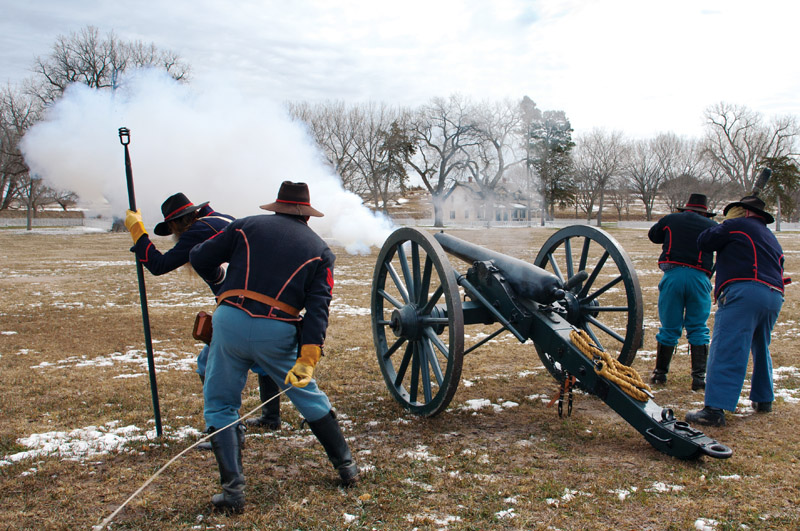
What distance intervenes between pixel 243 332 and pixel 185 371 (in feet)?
9.05

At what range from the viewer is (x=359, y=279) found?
1277 centimetres

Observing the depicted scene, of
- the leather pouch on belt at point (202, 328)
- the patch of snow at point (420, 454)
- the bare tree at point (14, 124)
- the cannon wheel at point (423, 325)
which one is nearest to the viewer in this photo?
the leather pouch on belt at point (202, 328)

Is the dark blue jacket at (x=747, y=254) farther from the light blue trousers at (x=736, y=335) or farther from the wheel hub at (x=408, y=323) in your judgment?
the wheel hub at (x=408, y=323)

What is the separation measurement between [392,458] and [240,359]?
1.06 metres

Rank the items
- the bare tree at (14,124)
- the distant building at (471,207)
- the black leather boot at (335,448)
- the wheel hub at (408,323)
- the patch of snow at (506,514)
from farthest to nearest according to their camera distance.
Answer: the distant building at (471,207) < the bare tree at (14,124) < the wheel hub at (408,323) < the black leather boot at (335,448) < the patch of snow at (506,514)

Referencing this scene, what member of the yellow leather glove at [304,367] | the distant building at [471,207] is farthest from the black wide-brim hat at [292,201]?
the distant building at [471,207]

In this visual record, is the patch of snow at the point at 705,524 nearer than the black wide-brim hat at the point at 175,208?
Yes

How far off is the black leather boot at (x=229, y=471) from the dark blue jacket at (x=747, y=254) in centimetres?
327

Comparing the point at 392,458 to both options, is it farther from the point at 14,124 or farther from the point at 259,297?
the point at 14,124

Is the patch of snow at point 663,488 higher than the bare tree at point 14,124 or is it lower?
lower

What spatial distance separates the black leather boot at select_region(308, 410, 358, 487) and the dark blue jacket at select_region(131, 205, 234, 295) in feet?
3.87

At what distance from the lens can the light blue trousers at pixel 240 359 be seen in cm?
287

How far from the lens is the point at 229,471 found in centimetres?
279

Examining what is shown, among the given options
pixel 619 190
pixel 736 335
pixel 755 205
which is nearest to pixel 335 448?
pixel 736 335
